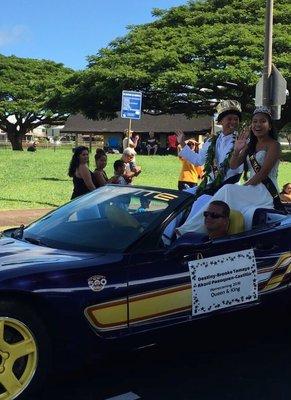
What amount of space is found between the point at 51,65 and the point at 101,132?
13286 millimetres

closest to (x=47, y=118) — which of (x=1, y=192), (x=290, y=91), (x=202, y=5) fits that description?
(x=202, y=5)

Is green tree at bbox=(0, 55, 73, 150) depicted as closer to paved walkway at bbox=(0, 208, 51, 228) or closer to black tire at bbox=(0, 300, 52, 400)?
paved walkway at bbox=(0, 208, 51, 228)

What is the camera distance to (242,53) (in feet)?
91.4

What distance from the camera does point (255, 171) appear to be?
4914 mm

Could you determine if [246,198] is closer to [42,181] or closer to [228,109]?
[228,109]

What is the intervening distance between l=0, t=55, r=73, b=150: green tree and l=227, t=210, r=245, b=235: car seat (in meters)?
44.6

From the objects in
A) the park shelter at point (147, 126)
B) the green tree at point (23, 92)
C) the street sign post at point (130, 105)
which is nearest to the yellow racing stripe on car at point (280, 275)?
the street sign post at point (130, 105)

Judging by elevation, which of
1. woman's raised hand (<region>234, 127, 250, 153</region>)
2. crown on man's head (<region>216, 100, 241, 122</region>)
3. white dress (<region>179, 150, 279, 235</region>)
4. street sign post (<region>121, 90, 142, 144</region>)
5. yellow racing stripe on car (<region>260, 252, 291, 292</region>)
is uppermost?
street sign post (<region>121, 90, 142, 144</region>)

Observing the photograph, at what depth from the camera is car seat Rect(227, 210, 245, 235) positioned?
430 centimetres

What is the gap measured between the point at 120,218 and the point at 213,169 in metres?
1.72

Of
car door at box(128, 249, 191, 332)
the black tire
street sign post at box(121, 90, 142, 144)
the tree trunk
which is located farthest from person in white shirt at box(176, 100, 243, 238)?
the tree trunk

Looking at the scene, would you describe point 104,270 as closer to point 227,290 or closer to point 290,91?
point 227,290

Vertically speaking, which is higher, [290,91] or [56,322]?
[290,91]

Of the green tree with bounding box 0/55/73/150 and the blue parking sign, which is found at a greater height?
the green tree with bounding box 0/55/73/150
